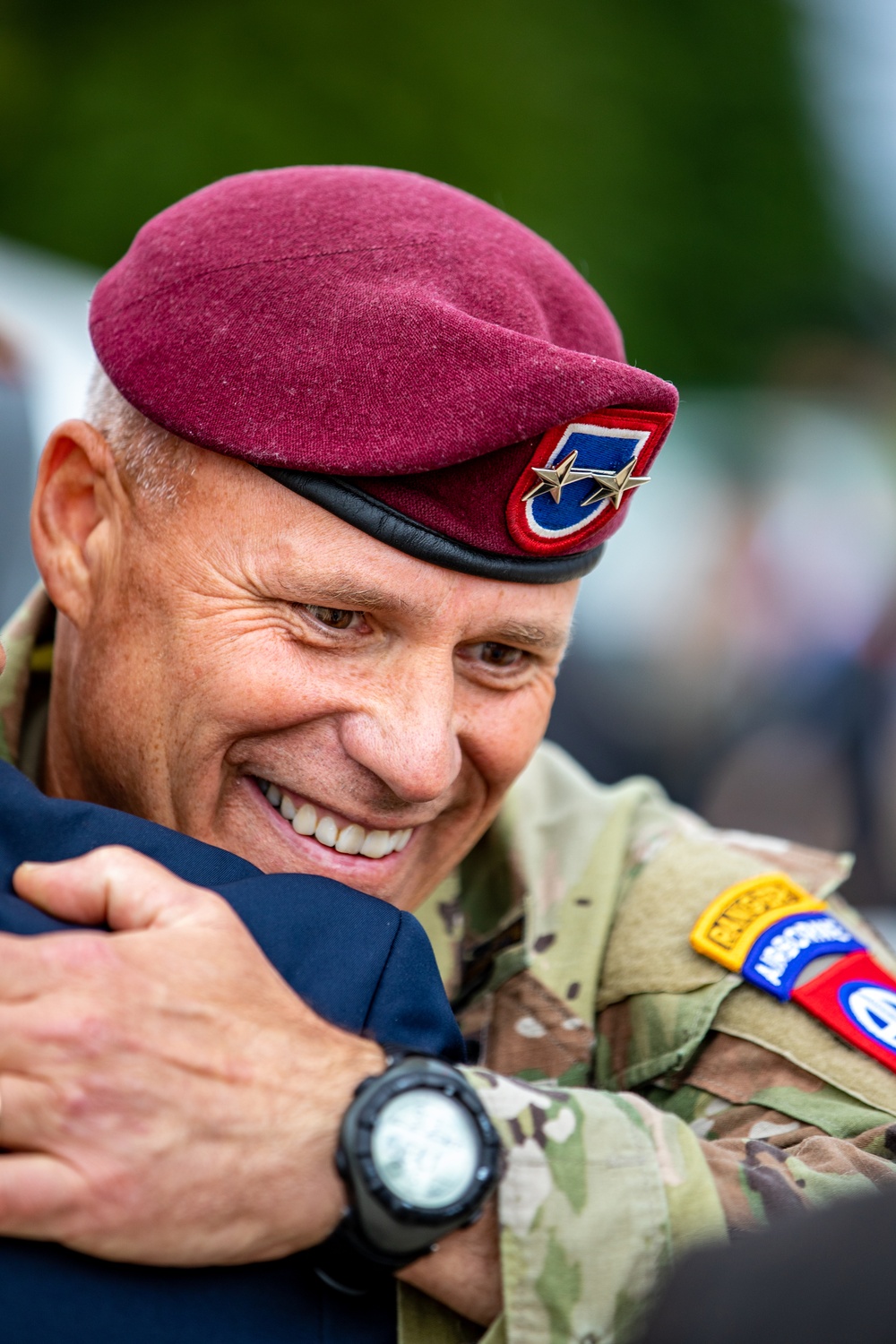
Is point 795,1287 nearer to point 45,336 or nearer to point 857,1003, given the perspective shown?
point 857,1003

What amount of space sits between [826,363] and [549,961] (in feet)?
37.9

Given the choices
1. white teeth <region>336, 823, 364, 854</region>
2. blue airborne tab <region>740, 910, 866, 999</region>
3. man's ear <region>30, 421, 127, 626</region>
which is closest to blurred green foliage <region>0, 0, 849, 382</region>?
man's ear <region>30, 421, 127, 626</region>

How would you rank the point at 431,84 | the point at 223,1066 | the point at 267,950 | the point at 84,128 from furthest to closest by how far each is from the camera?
the point at 431,84 → the point at 84,128 → the point at 267,950 → the point at 223,1066

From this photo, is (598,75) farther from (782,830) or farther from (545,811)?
(545,811)

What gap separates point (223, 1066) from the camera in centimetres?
136

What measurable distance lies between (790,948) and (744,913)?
103mm

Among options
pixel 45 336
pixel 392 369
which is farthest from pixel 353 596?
pixel 45 336

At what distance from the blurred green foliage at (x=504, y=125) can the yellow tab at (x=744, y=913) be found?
7629 mm

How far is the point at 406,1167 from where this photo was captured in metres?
1.36

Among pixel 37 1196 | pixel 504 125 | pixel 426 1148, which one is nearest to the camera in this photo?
pixel 37 1196

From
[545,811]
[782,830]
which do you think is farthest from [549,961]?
[782,830]

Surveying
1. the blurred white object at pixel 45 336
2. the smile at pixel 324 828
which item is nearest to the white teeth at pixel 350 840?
the smile at pixel 324 828

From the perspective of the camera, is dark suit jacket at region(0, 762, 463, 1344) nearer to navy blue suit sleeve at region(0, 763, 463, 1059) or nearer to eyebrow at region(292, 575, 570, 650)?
navy blue suit sleeve at region(0, 763, 463, 1059)

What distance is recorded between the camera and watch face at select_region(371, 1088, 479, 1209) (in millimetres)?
1357
